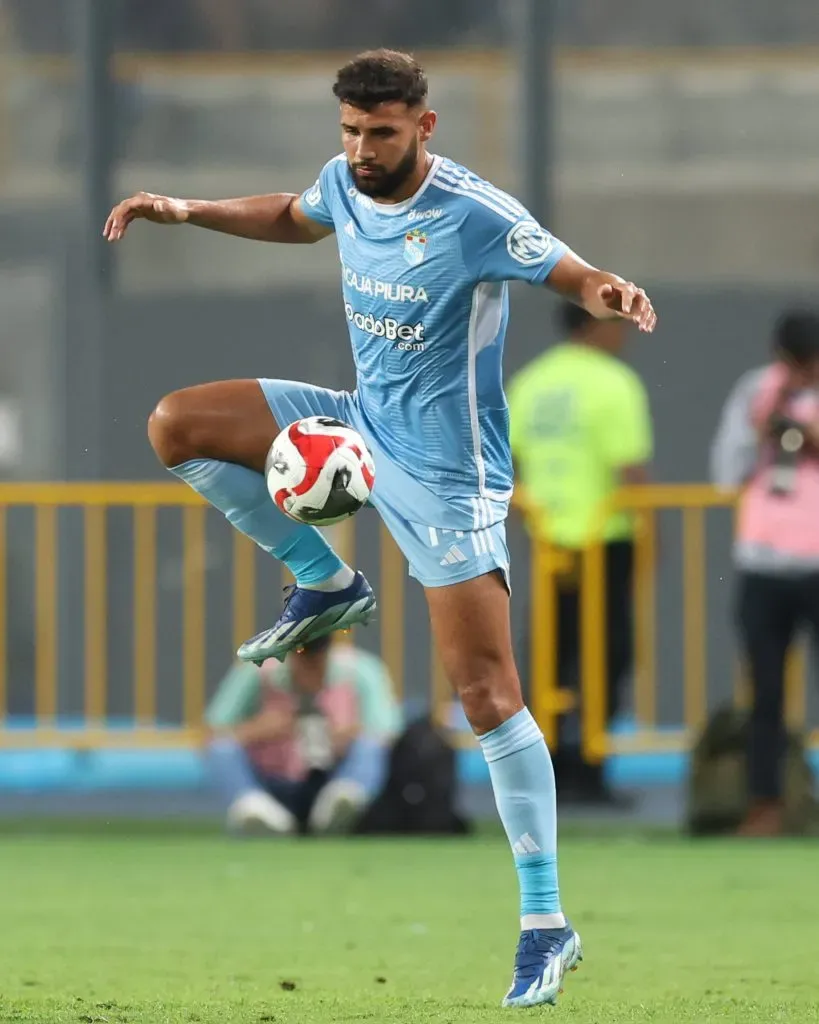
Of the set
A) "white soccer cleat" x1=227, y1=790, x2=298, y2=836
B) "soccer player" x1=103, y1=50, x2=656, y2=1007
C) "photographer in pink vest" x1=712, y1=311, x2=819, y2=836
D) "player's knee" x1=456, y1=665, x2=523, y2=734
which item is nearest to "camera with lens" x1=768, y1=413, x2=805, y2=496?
"photographer in pink vest" x1=712, y1=311, x2=819, y2=836

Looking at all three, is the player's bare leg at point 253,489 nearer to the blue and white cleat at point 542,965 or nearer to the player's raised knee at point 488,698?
the player's raised knee at point 488,698

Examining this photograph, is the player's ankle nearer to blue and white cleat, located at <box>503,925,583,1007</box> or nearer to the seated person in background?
blue and white cleat, located at <box>503,925,583,1007</box>

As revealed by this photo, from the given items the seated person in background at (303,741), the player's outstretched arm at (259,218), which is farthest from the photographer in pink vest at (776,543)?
the player's outstretched arm at (259,218)

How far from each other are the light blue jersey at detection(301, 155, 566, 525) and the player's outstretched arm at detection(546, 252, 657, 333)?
12cm

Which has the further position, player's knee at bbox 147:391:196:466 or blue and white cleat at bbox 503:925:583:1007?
player's knee at bbox 147:391:196:466

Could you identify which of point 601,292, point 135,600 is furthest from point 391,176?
point 135,600

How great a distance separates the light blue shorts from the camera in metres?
6.57

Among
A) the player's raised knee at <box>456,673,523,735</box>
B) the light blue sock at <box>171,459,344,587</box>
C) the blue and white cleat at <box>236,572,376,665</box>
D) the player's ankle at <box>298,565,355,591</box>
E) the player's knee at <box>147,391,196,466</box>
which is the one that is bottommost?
the player's raised knee at <box>456,673,523,735</box>

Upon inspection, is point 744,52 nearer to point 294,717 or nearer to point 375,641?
point 375,641

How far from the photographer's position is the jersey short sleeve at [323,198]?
681cm

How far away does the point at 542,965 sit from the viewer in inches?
253

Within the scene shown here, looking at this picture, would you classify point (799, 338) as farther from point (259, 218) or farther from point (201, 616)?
point (201, 616)

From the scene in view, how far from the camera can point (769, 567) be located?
10.7m

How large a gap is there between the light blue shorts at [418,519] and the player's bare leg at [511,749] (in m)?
0.05
